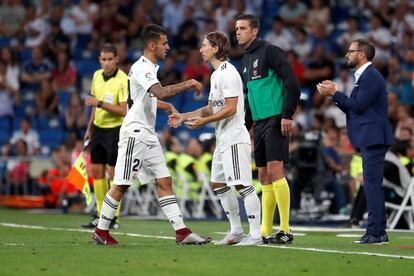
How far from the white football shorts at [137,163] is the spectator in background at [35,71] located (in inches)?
589

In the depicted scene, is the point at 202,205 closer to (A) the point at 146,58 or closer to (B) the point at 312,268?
(A) the point at 146,58

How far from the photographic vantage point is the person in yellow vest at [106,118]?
576 inches

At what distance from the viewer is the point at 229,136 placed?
11.2 meters

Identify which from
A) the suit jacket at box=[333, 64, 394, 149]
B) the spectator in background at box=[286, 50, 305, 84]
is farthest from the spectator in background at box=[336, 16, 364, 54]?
the suit jacket at box=[333, 64, 394, 149]

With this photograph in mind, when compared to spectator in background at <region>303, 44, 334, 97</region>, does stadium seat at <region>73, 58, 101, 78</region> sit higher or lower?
higher

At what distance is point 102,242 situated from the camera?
11.1 meters

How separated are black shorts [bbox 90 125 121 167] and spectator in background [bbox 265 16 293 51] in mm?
10374

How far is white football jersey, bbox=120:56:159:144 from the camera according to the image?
11.1 metres

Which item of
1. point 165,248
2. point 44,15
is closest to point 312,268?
point 165,248

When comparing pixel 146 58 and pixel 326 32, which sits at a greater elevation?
pixel 326 32

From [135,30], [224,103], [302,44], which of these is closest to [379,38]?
[302,44]

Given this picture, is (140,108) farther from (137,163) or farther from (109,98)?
(109,98)

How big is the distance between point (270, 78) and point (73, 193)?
440 inches

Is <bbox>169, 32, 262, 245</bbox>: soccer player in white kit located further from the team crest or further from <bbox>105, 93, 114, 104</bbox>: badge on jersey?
<bbox>105, 93, 114, 104</bbox>: badge on jersey
